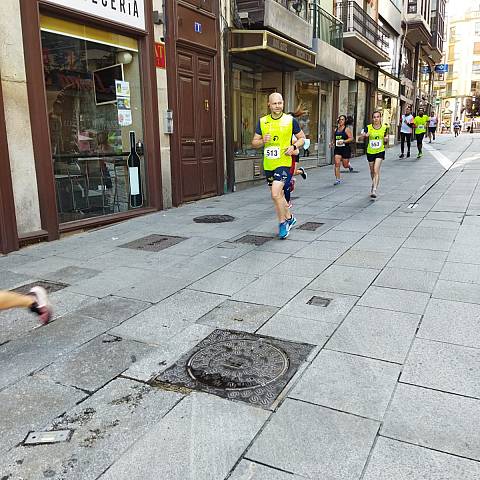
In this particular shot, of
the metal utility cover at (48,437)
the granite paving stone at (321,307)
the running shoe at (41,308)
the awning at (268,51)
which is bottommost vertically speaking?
the metal utility cover at (48,437)

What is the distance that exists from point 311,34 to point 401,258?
1067 cm

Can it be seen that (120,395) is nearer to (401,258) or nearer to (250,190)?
(401,258)

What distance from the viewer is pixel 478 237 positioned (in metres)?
6.73

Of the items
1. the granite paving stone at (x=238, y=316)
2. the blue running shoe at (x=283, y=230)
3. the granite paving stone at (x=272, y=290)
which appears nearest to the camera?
the granite paving stone at (x=238, y=316)

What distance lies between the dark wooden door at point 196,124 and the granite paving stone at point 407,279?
5868mm

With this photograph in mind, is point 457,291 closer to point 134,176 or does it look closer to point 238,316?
point 238,316

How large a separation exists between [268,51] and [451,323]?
369 inches

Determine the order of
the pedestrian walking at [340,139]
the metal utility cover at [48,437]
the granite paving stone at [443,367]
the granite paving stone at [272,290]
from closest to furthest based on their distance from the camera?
the metal utility cover at [48,437] → the granite paving stone at [443,367] → the granite paving stone at [272,290] → the pedestrian walking at [340,139]

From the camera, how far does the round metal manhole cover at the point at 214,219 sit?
8498 mm

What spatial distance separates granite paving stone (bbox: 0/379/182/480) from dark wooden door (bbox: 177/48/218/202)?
752 centimetres

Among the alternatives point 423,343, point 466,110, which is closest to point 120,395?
point 423,343

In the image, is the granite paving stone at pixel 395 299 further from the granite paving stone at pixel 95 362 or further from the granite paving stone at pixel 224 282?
the granite paving stone at pixel 95 362

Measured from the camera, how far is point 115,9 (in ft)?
26.6

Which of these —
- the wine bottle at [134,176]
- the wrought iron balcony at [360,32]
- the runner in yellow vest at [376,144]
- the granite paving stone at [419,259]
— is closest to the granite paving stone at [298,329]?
the granite paving stone at [419,259]
